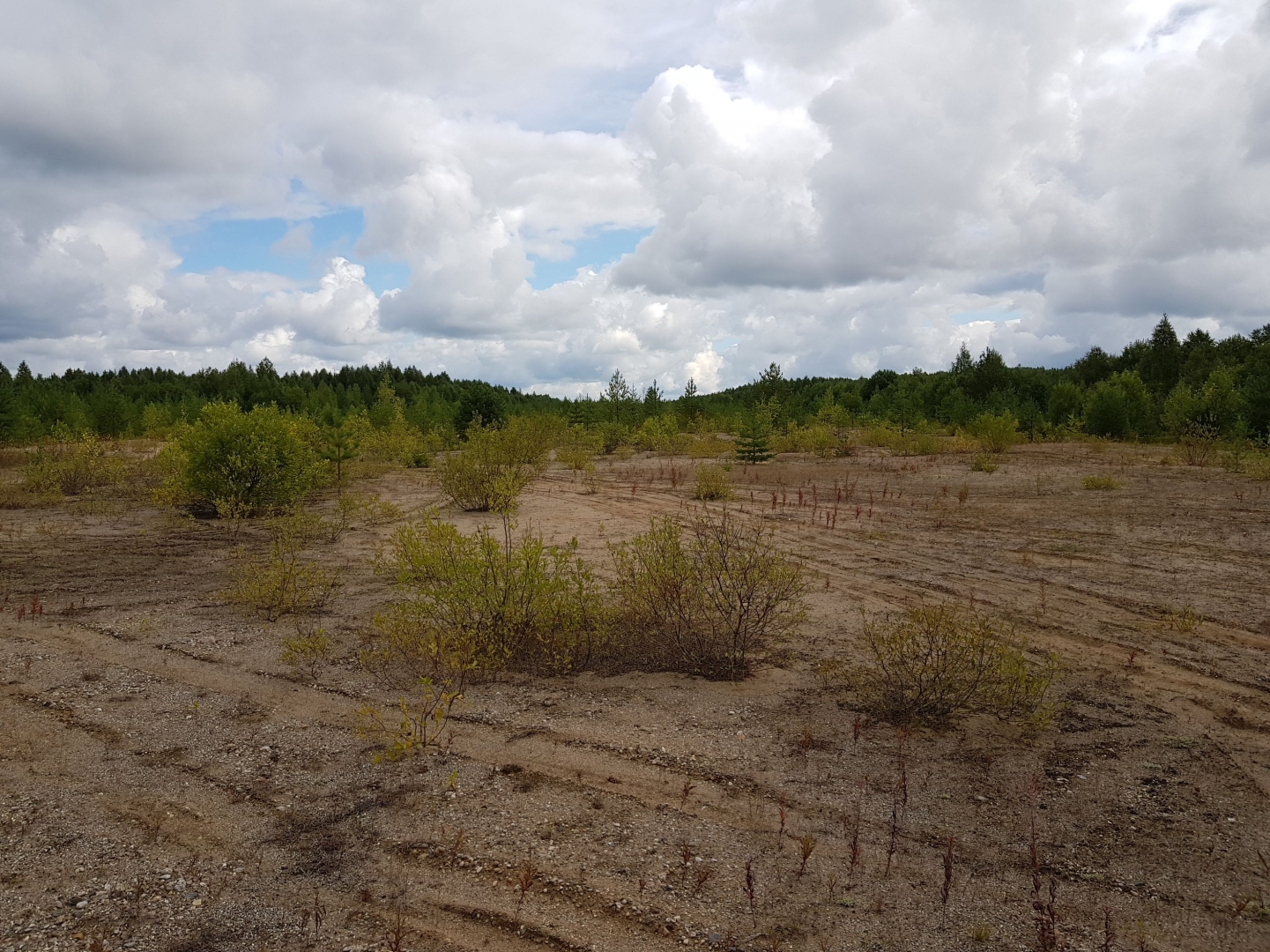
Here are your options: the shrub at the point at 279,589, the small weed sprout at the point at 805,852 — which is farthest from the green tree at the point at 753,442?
the small weed sprout at the point at 805,852

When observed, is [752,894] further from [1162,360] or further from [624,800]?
[1162,360]

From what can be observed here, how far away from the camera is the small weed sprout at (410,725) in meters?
5.00

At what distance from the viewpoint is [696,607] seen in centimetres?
686

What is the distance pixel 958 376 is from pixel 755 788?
5453 centimetres

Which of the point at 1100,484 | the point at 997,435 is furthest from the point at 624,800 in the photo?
the point at 997,435

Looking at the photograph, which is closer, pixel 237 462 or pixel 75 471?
pixel 237 462

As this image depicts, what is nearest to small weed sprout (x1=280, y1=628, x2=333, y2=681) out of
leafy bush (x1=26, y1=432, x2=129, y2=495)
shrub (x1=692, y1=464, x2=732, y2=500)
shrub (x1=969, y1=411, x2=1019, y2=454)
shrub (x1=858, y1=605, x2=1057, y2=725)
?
shrub (x1=858, y1=605, x2=1057, y2=725)

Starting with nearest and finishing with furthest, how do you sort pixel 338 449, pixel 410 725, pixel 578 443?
pixel 410 725
pixel 338 449
pixel 578 443

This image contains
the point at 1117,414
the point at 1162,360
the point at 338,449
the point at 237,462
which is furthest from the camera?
the point at 1162,360

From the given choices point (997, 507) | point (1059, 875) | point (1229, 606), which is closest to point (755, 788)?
point (1059, 875)

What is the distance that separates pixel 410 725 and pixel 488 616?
1.52m

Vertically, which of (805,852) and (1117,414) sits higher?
(1117,414)

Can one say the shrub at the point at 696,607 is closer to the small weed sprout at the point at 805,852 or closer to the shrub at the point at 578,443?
the small weed sprout at the point at 805,852

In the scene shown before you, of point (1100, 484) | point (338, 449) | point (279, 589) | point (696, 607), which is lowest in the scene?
point (279, 589)
